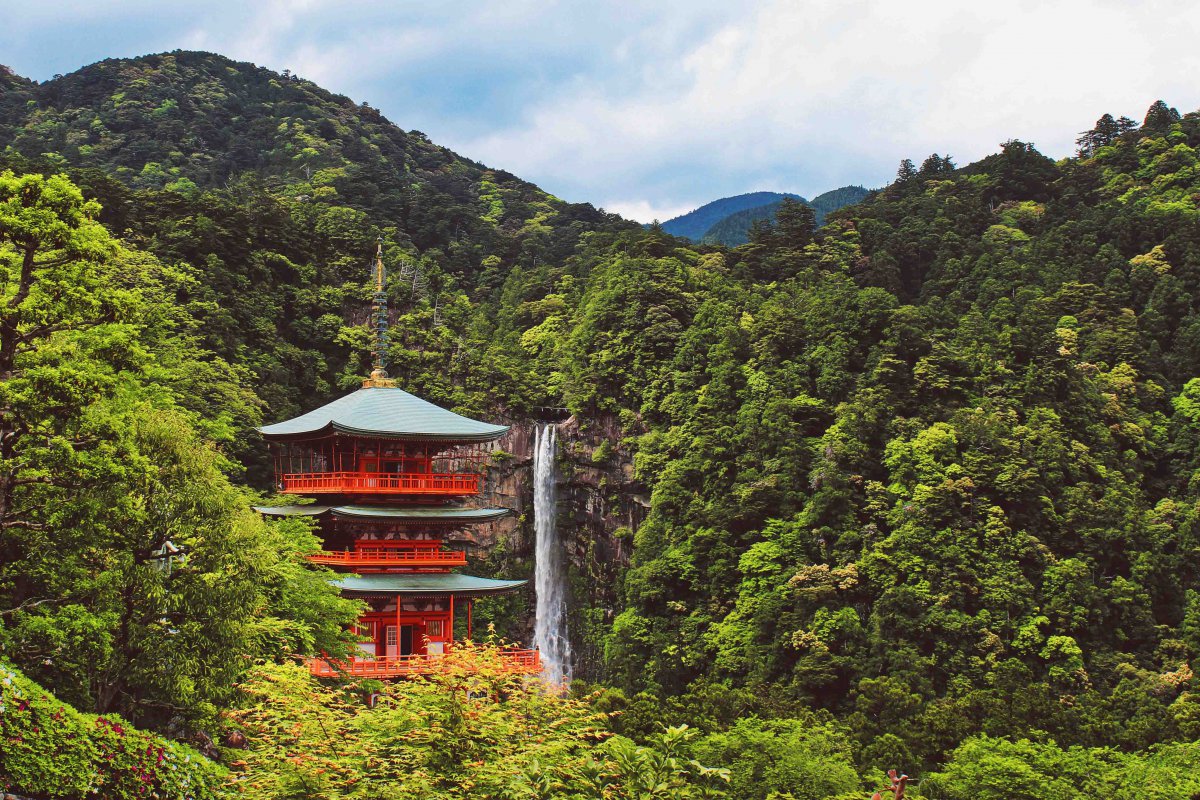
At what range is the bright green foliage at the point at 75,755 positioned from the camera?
12828 millimetres

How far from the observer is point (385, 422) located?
94.3ft

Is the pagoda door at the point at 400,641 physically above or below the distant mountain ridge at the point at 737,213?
below

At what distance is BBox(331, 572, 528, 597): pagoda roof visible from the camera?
27.5 m

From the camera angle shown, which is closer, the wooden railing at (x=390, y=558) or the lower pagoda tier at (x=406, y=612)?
the lower pagoda tier at (x=406, y=612)

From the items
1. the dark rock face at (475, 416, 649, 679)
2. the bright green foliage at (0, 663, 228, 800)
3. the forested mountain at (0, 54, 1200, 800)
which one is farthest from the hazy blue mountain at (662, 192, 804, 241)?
the bright green foliage at (0, 663, 228, 800)

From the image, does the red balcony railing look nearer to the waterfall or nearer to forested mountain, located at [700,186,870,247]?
the waterfall

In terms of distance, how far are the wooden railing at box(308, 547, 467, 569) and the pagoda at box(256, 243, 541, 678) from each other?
0.08 feet

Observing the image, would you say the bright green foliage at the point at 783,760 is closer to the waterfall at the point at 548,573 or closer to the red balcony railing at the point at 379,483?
the red balcony railing at the point at 379,483

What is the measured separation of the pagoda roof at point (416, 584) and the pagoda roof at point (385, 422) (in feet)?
11.2

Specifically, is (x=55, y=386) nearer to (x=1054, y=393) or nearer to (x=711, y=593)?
(x=711, y=593)

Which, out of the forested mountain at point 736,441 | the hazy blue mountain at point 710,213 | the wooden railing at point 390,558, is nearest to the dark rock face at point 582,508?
the forested mountain at point 736,441

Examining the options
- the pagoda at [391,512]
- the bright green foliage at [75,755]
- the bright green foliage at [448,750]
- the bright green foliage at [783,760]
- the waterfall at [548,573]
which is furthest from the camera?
the waterfall at [548,573]

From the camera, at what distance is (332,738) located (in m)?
13.3

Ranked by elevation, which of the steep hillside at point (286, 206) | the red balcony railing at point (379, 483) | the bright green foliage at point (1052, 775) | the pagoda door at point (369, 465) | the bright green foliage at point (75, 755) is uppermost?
the steep hillside at point (286, 206)
